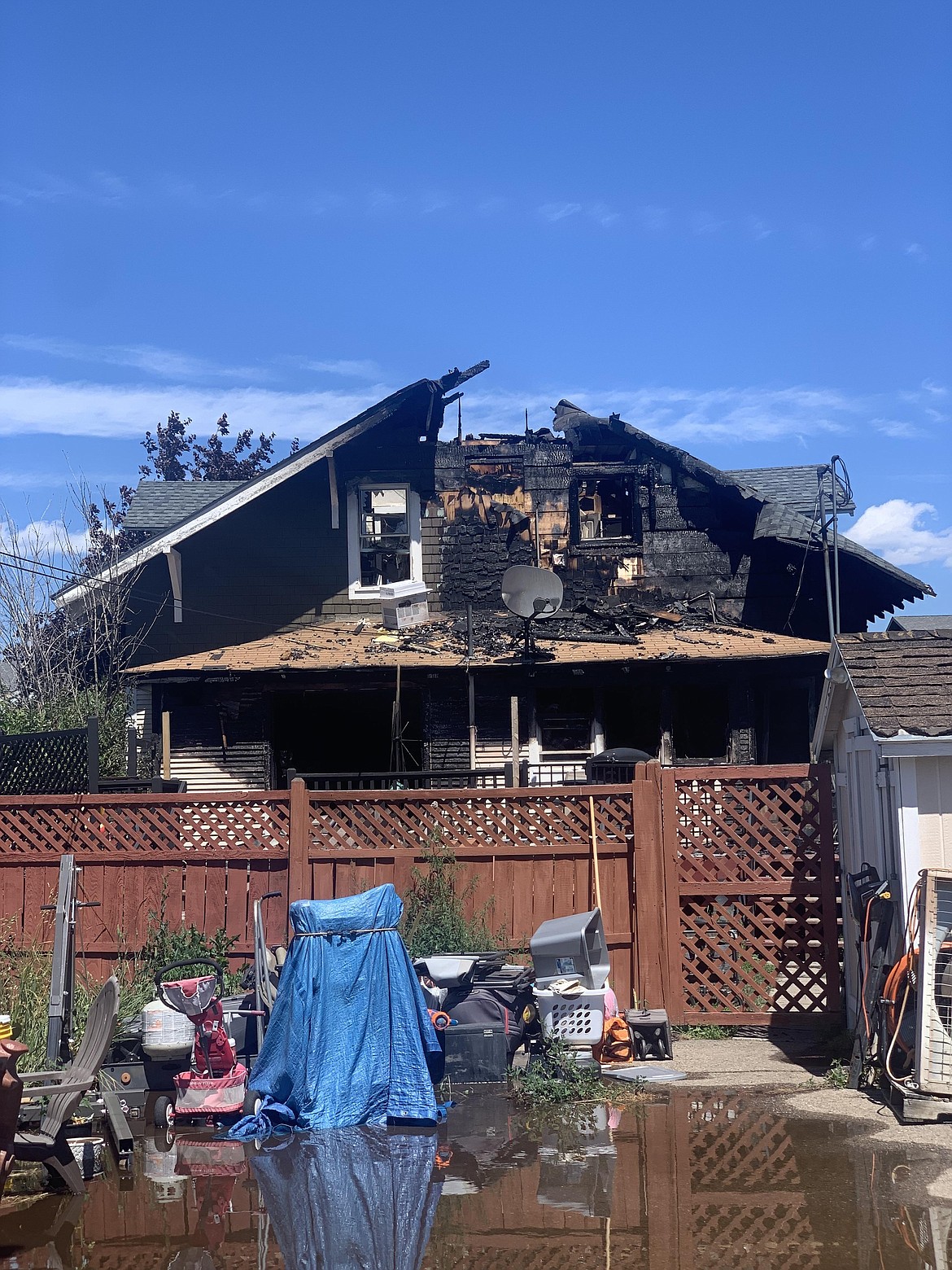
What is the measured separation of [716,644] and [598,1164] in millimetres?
10456

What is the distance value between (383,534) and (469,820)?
8667 millimetres

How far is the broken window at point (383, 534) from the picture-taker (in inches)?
712

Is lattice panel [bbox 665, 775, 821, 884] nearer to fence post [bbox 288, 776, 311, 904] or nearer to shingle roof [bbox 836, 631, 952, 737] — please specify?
shingle roof [bbox 836, 631, 952, 737]

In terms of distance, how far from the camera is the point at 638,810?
9.61 meters

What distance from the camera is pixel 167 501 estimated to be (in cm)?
2048

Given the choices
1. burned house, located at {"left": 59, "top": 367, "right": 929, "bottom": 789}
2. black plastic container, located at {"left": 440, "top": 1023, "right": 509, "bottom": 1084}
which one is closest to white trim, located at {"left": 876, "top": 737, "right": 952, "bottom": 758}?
black plastic container, located at {"left": 440, "top": 1023, "right": 509, "bottom": 1084}

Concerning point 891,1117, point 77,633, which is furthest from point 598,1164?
point 77,633

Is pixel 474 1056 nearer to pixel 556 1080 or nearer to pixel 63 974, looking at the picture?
pixel 556 1080

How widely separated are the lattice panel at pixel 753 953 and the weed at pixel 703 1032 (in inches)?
5.0

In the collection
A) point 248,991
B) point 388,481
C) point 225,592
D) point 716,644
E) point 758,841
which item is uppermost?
point 388,481

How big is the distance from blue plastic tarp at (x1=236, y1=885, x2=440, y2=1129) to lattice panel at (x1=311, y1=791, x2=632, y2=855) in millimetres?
2387

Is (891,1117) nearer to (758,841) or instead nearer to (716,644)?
(758,841)

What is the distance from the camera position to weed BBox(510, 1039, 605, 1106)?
7.80m

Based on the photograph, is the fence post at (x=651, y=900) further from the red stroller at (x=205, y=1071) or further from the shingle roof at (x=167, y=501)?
the shingle roof at (x=167, y=501)
